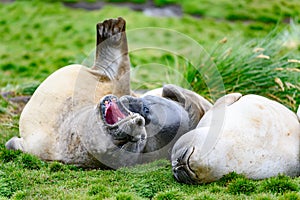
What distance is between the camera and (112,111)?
5.12 metres

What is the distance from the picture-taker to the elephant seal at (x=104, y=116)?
5176 millimetres

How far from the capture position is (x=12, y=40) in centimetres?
1484

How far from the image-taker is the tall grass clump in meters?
7.69

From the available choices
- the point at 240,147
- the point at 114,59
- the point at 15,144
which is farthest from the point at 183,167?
the point at 15,144

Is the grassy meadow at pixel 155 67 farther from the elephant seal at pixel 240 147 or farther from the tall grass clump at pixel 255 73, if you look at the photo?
the elephant seal at pixel 240 147

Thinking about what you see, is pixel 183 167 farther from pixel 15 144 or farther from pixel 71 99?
pixel 15 144

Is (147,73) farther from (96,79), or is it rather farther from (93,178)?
(93,178)

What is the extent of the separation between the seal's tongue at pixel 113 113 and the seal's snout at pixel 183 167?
0.60m

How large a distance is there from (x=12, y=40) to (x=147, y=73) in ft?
14.5

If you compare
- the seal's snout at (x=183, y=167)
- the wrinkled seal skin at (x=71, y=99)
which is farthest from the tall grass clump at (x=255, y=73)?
the seal's snout at (x=183, y=167)

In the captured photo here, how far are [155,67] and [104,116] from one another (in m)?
7.73

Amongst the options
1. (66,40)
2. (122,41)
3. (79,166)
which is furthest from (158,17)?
(79,166)

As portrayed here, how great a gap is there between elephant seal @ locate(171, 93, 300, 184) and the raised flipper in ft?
4.41

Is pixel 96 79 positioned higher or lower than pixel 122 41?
lower
